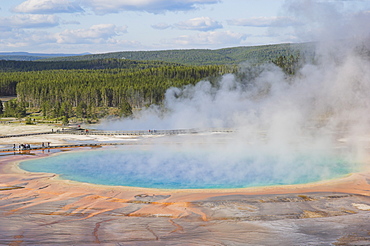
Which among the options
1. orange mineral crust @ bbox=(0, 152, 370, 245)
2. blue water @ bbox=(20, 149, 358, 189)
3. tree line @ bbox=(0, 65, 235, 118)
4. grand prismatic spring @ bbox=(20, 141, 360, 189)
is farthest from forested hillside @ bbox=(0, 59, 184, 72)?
orange mineral crust @ bbox=(0, 152, 370, 245)

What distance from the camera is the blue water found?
2712 centimetres

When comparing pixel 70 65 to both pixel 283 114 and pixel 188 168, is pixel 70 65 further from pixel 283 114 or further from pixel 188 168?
pixel 188 168

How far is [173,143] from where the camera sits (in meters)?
44.6

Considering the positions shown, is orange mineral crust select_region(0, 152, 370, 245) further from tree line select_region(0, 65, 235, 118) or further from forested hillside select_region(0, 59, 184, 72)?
forested hillside select_region(0, 59, 184, 72)

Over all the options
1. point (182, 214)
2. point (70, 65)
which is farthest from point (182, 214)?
point (70, 65)

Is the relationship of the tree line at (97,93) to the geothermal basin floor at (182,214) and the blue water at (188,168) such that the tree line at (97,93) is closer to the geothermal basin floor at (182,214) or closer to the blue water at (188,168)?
the blue water at (188,168)

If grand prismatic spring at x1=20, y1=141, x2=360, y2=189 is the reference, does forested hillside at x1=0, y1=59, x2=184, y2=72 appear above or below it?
above

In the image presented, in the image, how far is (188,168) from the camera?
31.5m

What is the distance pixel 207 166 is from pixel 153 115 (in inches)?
1437

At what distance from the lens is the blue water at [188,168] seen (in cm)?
2712

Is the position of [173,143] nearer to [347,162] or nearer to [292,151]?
[292,151]

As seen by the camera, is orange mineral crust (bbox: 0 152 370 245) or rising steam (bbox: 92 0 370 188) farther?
rising steam (bbox: 92 0 370 188)

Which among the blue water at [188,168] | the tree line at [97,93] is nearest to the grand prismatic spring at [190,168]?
the blue water at [188,168]

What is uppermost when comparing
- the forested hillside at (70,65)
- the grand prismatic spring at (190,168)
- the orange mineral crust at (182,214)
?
the forested hillside at (70,65)
